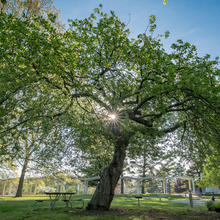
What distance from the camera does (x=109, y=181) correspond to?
1048 cm

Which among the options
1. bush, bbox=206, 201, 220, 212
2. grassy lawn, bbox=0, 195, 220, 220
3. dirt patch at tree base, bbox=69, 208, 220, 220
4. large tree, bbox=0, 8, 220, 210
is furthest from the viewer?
bush, bbox=206, 201, 220, 212

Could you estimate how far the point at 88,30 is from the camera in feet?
26.1

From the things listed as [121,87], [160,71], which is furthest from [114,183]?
[160,71]

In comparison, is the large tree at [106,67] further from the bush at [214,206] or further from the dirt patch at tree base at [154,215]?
the bush at [214,206]

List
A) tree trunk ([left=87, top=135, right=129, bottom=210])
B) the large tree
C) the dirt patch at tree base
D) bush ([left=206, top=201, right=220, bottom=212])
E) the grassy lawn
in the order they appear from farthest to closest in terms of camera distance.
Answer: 1. bush ([left=206, top=201, right=220, bottom=212])
2. tree trunk ([left=87, top=135, right=129, bottom=210])
3. the dirt patch at tree base
4. the grassy lawn
5. the large tree

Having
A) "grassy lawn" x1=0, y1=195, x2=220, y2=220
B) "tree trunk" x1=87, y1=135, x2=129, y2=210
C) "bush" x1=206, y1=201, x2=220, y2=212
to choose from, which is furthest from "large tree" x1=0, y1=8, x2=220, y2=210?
"bush" x1=206, y1=201, x2=220, y2=212

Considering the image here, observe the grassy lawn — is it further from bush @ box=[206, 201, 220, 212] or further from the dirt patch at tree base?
bush @ box=[206, 201, 220, 212]

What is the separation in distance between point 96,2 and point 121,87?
396 cm

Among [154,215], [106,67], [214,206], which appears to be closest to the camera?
[106,67]

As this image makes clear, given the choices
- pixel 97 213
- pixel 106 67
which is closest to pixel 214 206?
pixel 97 213

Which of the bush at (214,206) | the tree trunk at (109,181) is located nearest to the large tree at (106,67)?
the tree trunk at (109,181)

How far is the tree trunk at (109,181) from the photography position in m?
10.2

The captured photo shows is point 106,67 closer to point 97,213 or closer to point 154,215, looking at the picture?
point 97,213

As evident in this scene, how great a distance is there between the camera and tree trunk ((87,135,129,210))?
400 inches
